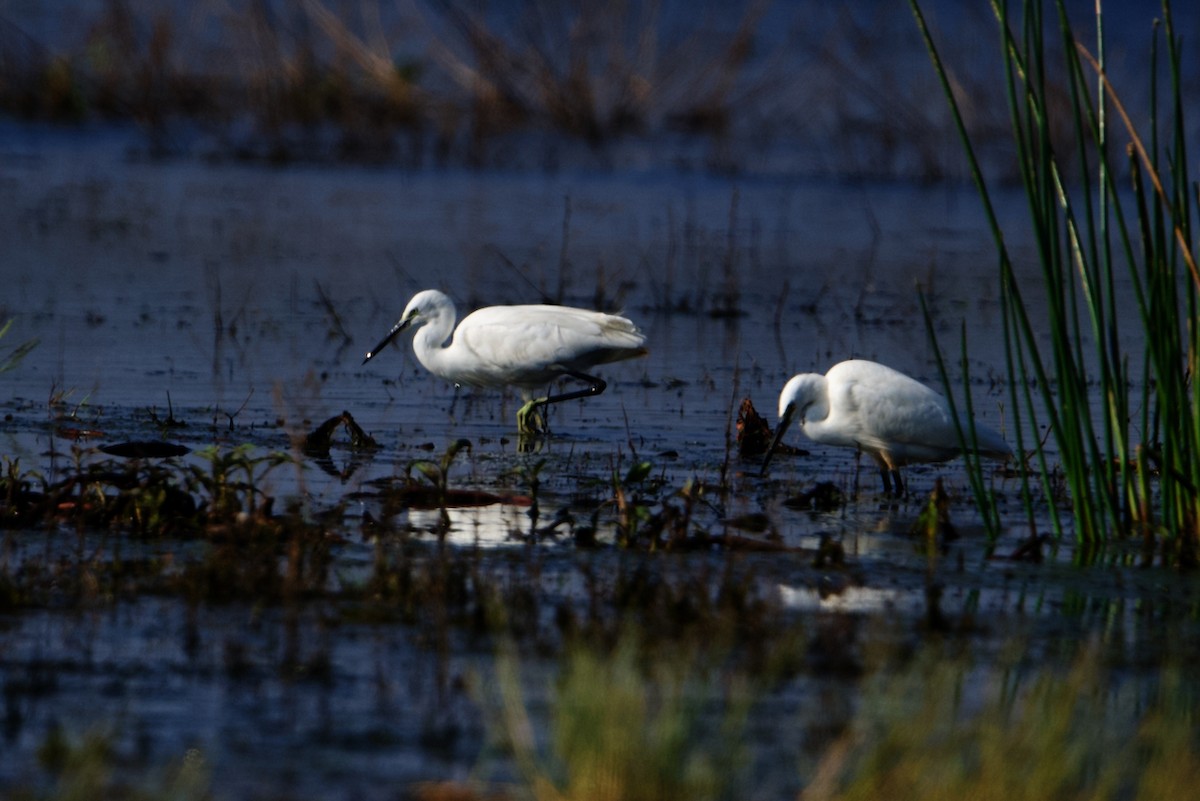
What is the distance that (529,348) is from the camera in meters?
8.42

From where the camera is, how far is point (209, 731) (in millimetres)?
3766

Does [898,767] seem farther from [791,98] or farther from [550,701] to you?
[791,98]

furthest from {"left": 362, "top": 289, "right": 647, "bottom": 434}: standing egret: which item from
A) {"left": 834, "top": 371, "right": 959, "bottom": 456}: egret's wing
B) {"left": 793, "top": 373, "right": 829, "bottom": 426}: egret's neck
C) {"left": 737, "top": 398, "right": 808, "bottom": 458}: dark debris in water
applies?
{"left": 834, "top": 371, "right": 959, "bottom": 456}: egret's wing

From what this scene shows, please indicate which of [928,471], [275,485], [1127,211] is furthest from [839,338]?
[1127,211]

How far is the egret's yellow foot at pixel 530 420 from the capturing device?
8.21 m

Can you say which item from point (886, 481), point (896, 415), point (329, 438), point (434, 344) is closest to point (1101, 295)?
point (896, 415)

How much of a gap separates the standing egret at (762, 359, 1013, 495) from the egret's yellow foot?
4.82 ft

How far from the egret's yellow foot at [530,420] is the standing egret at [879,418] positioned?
4.82 feet

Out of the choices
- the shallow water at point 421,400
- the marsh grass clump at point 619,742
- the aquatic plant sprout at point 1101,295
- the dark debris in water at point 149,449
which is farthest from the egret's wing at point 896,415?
the marsh grass clump at point 619,742

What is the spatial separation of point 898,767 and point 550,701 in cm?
88

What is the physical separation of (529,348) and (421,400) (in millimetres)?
817

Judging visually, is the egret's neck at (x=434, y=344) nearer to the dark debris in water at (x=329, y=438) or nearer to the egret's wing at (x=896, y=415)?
the dark debris in water at (x=329, y=438)

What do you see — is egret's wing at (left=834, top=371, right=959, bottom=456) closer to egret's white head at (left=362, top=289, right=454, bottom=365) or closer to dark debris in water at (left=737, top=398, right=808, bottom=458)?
dark debris in water at (left=737, top=398, right=808, bottom=458)

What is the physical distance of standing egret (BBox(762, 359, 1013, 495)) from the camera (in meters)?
6.93
